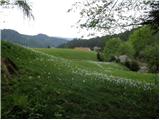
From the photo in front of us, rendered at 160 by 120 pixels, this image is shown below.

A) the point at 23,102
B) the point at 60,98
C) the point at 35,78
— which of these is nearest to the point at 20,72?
the point at 35,78

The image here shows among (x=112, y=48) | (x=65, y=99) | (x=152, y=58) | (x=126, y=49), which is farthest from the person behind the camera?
(x=112, y=48)

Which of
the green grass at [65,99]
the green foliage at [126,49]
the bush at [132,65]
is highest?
the green grass at [65,99]

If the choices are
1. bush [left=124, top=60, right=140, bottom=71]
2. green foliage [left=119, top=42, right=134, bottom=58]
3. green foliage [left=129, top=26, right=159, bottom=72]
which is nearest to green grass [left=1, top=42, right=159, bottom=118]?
green foliage [left=129, top=26, right=159, bottom=72]

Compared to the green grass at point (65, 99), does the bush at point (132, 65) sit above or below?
below

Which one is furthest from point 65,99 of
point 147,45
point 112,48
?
point 112,48

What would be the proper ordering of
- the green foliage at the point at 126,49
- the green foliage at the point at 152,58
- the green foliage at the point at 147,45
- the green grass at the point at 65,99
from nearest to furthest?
1. the green grass at the point at 65,99
2. the green foliage at the point at 147,45
3. the green foliage at the point at 152,58
4. the green foliage at the point at 126,49

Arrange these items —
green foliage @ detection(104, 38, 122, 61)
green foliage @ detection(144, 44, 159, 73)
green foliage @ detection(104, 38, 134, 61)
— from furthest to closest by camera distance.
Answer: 1. green foliage @ detection(104, 38, 134, 61)
2. green foliage @ detection(104, 38, 122, 61)
3. green foliage @ detection(144, 44, 159, 73)

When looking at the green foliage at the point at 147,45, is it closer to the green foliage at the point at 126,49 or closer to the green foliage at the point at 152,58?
the green foliage at the point at 152,58

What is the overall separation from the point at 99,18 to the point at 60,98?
21.9 ft

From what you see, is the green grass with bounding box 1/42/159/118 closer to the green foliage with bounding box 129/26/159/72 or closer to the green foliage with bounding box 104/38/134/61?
the green foliage with bounding box 129/26/159/72

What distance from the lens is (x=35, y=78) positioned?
17.4 meters

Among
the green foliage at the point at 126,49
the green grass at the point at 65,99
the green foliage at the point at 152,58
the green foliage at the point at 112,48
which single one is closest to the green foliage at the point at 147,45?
the green foliage at the point at 152,58

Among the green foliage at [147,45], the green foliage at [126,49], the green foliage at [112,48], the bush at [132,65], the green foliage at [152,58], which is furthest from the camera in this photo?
the green foliage at [126,49]

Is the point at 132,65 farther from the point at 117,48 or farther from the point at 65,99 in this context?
the point at 65,99
